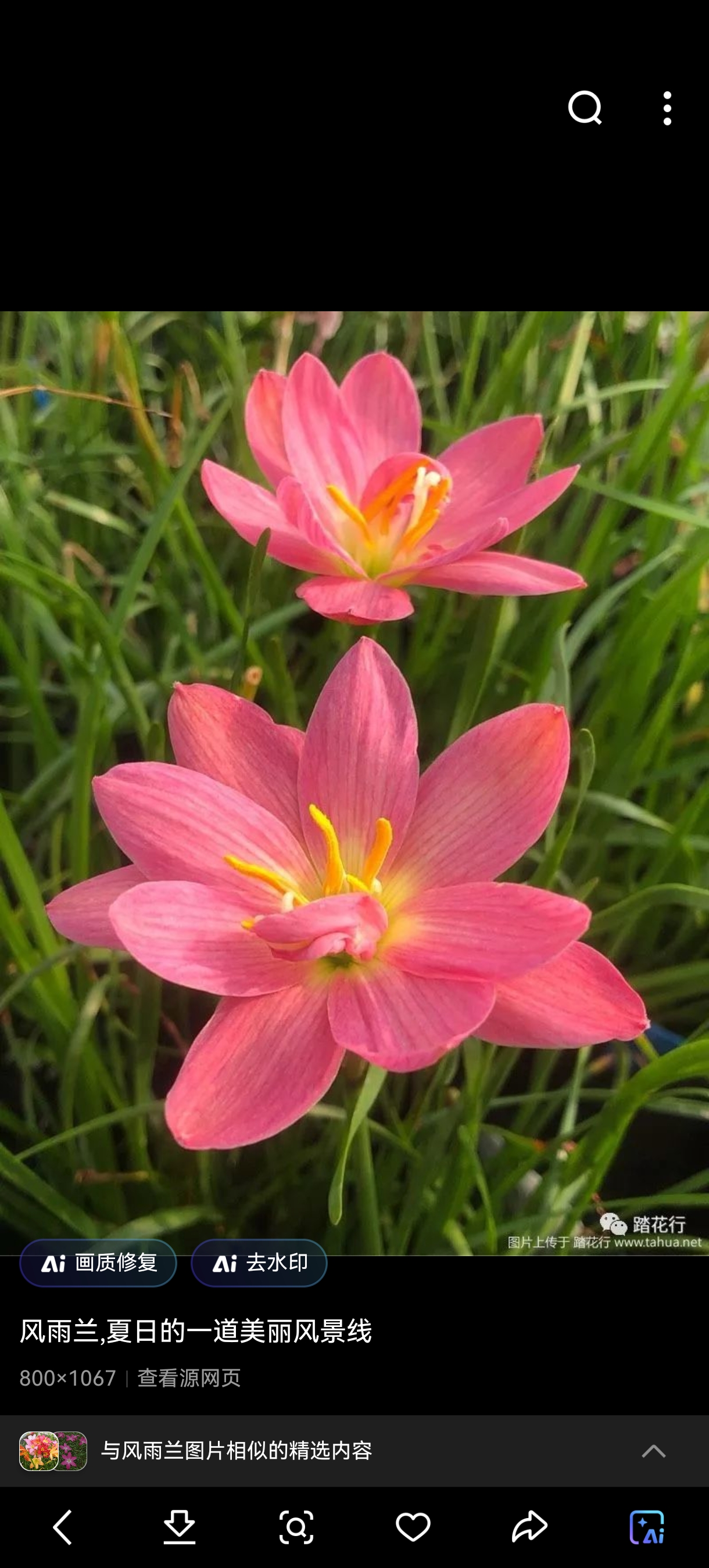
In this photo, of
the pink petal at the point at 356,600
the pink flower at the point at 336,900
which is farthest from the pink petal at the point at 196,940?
the pink petal at the point at 356,600

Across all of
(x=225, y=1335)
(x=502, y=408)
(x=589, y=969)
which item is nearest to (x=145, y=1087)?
(x=225, y=1335)

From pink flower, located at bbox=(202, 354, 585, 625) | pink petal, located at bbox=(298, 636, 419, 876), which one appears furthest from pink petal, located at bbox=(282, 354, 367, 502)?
pink petal, located at bbox=(298, 636, 419, 876)

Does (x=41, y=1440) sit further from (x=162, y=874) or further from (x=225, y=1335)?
(x=162, y=874)

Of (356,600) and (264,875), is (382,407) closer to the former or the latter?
(356,600)
